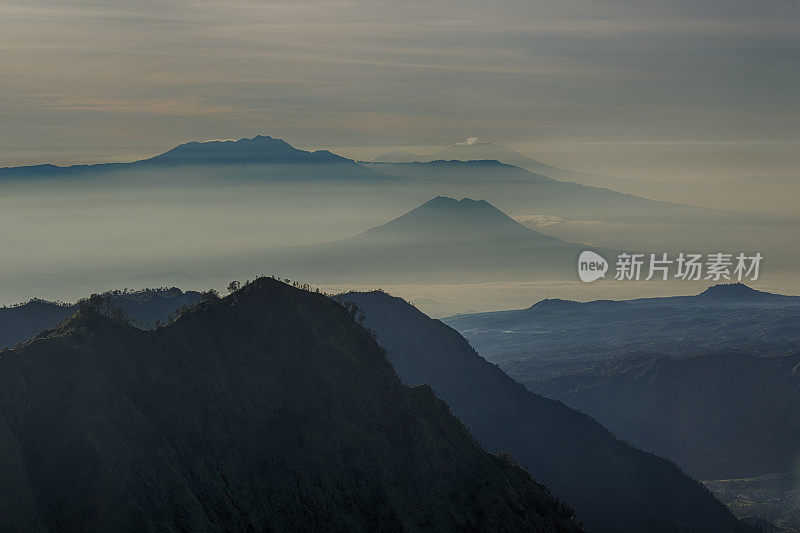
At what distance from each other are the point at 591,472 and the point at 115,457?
12318 cm

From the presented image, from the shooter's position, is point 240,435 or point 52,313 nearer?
point 240,435

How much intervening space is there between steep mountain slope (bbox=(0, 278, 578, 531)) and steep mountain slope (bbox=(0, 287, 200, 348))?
58.0 meters

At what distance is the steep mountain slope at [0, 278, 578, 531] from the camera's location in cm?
8675

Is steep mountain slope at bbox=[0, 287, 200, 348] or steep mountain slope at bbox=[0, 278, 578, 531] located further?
steep mountain slope at bbox=[0, 287, 200, 348]

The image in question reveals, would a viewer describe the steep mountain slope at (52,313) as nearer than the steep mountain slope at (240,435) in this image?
No

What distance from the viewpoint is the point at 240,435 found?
331 ft

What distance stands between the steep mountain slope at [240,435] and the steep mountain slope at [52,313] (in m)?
58.0

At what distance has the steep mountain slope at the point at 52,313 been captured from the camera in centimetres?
17000

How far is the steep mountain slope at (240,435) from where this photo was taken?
285 ft

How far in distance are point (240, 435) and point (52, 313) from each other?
8990 centimetres

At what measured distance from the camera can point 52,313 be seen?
583ft

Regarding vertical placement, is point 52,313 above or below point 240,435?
→ above

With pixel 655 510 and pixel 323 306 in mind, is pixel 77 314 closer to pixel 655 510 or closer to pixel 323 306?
pixel 323 306

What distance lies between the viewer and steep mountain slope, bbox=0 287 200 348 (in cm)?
17000
